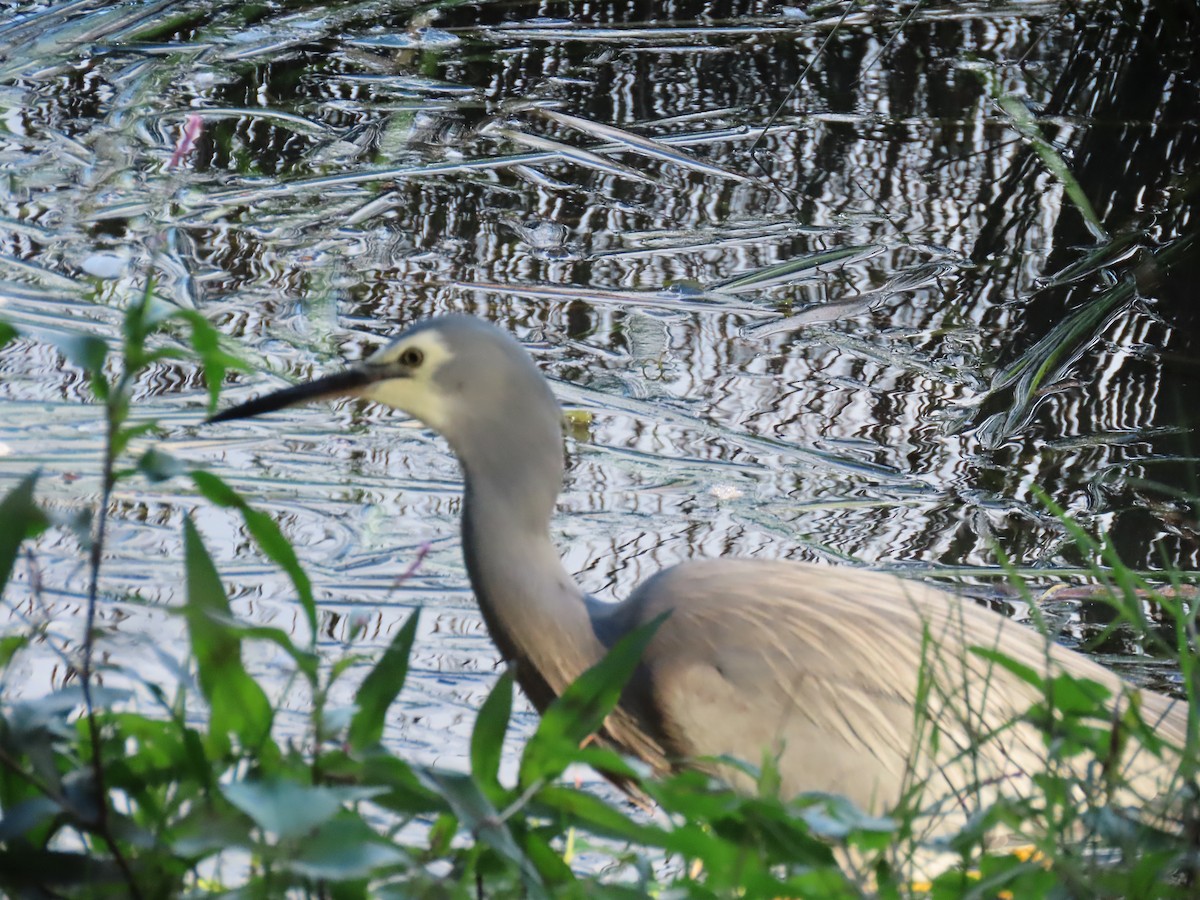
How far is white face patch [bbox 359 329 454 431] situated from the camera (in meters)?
2.66

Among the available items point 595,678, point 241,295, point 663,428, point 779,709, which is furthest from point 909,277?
point 595,678

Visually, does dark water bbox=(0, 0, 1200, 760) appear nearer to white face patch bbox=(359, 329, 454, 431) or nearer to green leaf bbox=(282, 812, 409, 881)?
white face patch bbox=(359, 329, 454, 431)

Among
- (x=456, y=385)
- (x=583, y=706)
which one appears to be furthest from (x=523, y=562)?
(x=583, y=706)

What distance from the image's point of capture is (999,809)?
167 cm

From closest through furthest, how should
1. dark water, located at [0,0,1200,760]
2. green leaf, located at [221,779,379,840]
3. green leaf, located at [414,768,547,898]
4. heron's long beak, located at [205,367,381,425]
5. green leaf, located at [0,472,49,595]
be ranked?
1. green leaf, located at [221,779,379,840]
2. green leaf, located at [414,768,547,898]
3. green leaf, located at [0,472,49,595]
4. heron's long beak, located at [205,367,381,425]
5. dark water, located at [0,0,1200,760]

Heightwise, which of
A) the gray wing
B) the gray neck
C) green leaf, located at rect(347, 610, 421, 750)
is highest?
green leaf, located at rect(347, 610, 421, 750)

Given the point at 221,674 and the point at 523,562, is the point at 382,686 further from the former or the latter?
the point at 523,562

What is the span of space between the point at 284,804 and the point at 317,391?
1.41 metres

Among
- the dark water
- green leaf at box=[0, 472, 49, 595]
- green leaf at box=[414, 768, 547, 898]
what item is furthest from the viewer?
the dark water

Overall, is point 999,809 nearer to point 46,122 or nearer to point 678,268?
point 678,268

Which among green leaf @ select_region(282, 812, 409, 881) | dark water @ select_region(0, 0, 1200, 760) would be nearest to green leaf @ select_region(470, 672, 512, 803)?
green leaf @ select_region(282, 812, 409, 881)

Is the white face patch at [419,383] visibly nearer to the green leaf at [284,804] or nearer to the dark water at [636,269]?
the dark water at [636,269]

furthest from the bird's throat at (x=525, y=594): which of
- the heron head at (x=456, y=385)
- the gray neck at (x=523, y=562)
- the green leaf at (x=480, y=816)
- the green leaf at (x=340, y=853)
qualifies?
the green leaf at (x=340, y=853)

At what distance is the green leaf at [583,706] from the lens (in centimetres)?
158
